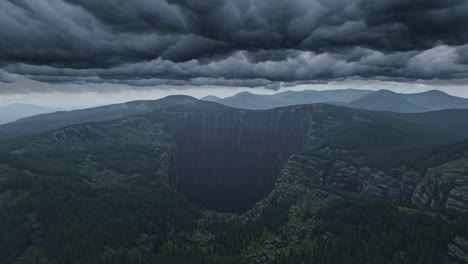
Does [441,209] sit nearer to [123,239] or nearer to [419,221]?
[419,221]

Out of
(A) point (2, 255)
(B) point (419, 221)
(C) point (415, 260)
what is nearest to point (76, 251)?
(A) point (2, 255)

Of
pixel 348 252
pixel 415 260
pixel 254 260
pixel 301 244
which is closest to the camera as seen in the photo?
pixel 415 260

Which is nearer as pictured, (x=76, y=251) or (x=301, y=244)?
(x=76, y=251)

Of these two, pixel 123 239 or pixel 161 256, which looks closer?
pixel 161 256

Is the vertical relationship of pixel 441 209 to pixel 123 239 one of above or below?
above

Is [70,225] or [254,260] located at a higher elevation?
[70,225]

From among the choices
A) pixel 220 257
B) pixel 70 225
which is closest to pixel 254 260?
pixel 220 257

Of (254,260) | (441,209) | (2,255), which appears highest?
(441,209)

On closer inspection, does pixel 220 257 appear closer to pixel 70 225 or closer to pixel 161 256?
pixel 161 256

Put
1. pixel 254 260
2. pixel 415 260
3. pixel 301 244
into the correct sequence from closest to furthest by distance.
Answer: pixel 415 260, pixel 254 260, pixel 301 244
